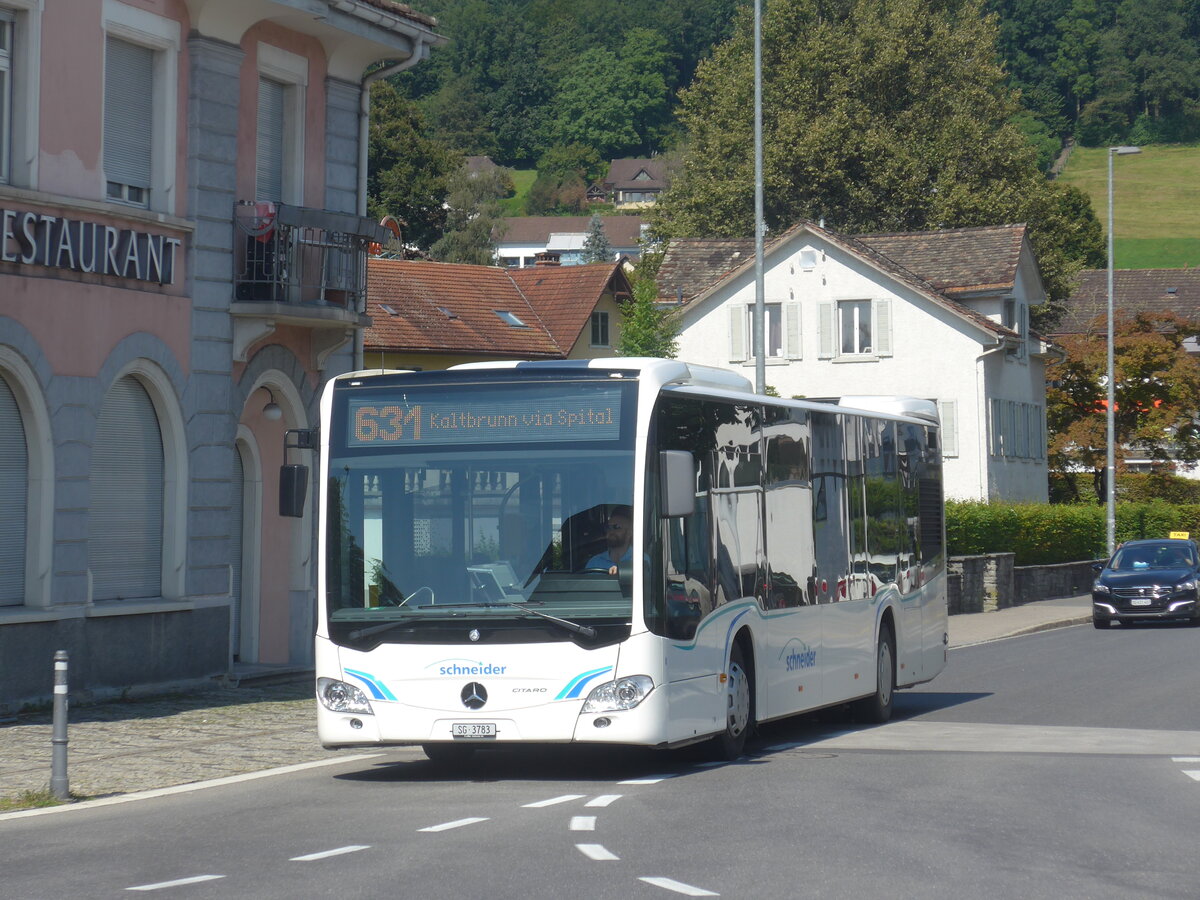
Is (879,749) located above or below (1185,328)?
below

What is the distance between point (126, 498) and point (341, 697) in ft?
23.6

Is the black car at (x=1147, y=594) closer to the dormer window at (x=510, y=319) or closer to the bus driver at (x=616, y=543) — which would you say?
the bus driver at (x=616, y=543)

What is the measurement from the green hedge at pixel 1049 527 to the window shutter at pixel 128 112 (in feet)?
82.0

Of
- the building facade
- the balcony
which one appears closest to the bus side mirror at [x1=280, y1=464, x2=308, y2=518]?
the building facade

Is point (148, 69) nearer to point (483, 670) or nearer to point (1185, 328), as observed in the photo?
point (483, 670)

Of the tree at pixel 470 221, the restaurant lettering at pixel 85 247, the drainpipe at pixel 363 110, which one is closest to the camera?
the restaurant lettering at pixel 85 247

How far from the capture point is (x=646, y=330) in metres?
41.5

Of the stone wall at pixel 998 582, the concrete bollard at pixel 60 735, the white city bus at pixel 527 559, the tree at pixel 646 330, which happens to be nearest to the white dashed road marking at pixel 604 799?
the white city bus at pixel 527 559

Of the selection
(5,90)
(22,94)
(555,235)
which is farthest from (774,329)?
(555,235)

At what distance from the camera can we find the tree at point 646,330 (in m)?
41.4

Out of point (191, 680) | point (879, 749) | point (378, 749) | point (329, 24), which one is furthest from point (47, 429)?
point (879, 749)

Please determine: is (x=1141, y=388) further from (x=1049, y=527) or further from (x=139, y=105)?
(x=139, y=105)

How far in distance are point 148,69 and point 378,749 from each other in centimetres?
782

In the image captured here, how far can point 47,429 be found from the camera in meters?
17.8
